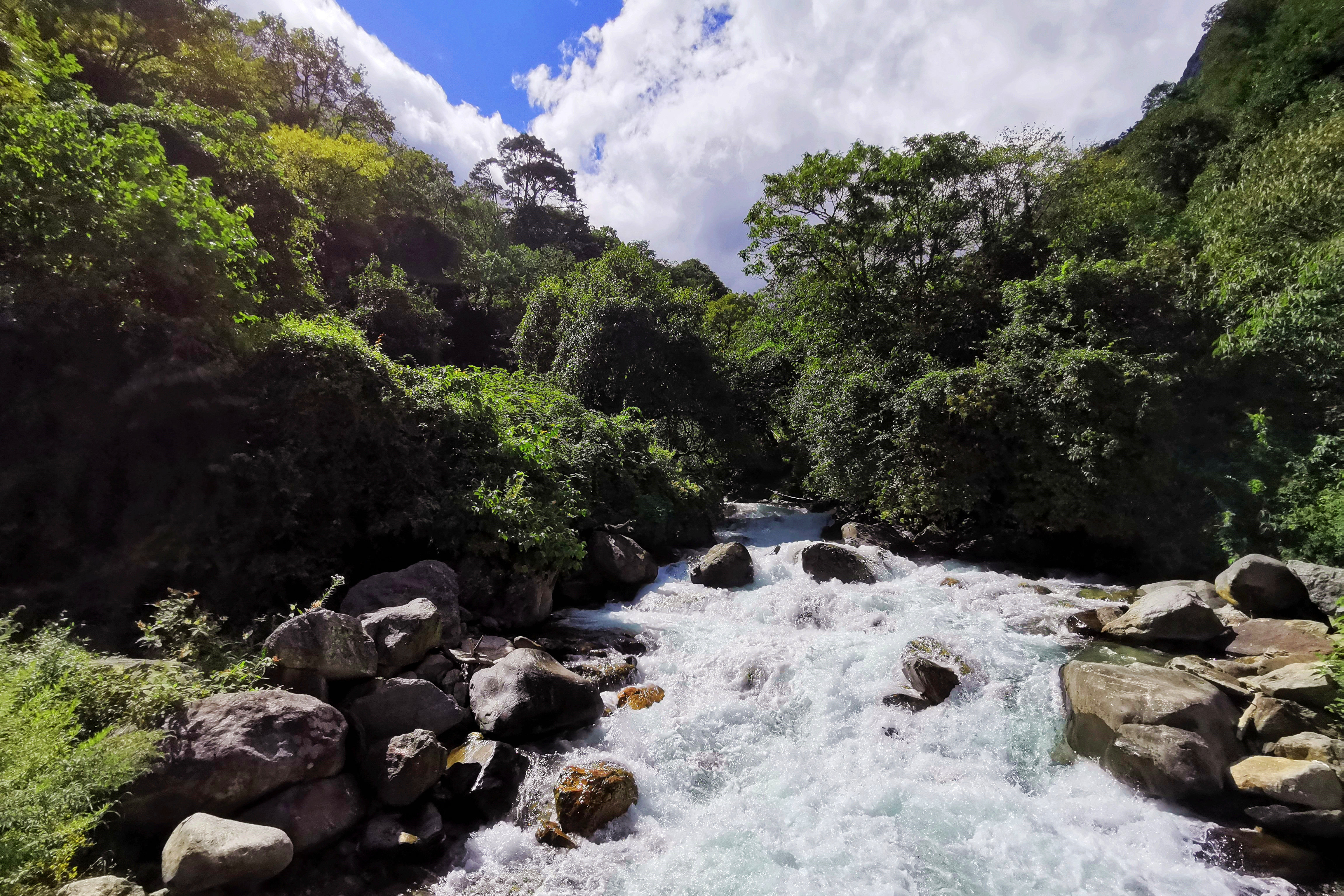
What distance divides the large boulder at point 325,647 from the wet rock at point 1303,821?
9035 mm

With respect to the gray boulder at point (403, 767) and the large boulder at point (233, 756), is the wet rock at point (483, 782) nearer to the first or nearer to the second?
the gray boulder at point (403, 767)

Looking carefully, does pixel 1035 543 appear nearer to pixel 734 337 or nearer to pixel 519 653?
pixel 519 653

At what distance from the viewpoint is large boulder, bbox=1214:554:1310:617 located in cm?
825

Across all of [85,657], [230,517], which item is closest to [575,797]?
[85,657]

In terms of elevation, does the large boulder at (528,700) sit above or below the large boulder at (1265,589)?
below

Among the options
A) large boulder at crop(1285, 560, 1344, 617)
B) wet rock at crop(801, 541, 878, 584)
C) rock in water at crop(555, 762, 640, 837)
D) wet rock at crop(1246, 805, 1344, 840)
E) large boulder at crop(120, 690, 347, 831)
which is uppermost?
large boulder at crop(1285, 560, 1344, 617)

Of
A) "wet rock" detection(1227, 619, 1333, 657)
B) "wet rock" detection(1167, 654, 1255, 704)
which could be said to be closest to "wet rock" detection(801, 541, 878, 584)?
"wet rock" detection(1167, 654, 1255, 704)

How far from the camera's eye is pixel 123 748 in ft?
13.7

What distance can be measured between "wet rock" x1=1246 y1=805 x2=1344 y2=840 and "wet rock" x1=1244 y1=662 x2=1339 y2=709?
1.38 meters

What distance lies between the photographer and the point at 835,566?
449 inches

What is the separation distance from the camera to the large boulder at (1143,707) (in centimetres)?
573

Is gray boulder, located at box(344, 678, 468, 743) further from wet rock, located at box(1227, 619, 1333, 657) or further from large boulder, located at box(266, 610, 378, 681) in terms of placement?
wet rock, located at box(1227, 619, 1333, 657)

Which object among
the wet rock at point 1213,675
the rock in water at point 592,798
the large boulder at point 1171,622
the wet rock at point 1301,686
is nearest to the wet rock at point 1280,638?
the large boulder at point 1171,622

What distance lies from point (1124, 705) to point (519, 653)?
692 centimetres
